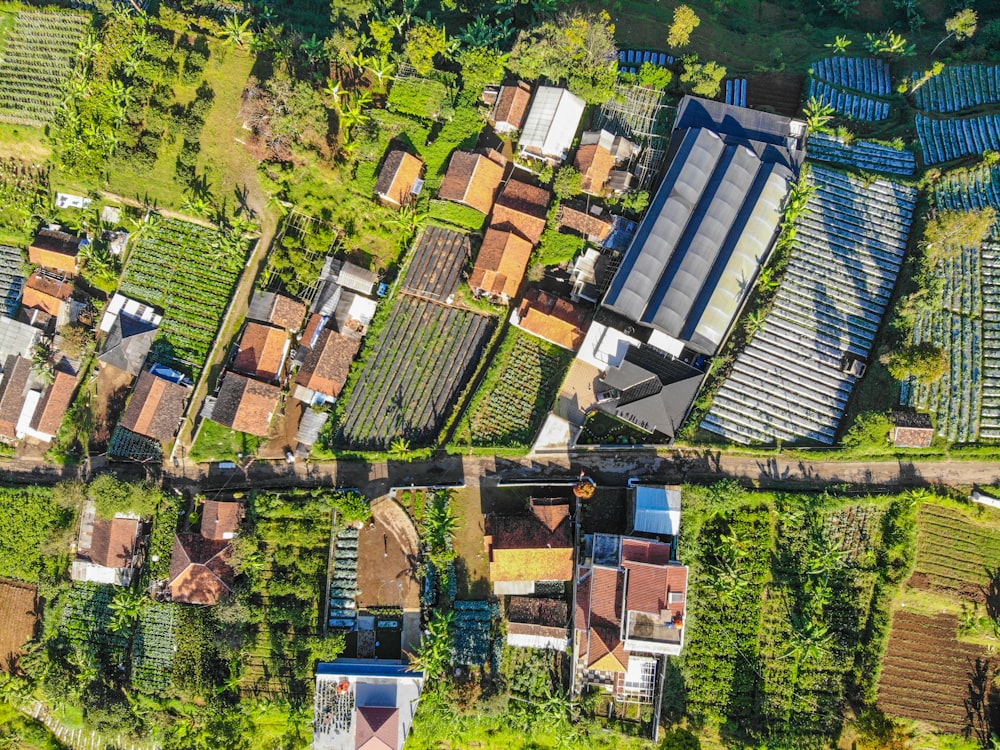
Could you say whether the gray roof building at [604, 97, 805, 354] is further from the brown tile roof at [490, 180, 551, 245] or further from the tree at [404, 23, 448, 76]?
the tree at [404, 23, 448, 76]

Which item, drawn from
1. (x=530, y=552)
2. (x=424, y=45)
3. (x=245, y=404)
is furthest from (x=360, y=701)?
(x=424, y=45)

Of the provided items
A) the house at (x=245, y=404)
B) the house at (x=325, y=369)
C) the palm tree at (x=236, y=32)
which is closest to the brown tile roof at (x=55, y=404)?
the house at (x=245, y=404)

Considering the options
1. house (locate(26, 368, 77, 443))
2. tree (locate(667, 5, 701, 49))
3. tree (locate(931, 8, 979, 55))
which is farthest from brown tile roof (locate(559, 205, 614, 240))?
house (locate(26, 368, 77, 443))

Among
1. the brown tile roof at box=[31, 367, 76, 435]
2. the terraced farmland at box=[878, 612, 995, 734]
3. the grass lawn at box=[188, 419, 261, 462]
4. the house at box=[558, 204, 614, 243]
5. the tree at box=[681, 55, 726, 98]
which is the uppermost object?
the tree at box=[681, 55, 726, 98]

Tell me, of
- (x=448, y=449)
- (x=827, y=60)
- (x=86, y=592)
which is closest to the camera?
(x=448, y=449)

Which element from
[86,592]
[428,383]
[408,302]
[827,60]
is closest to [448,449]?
[428,383]

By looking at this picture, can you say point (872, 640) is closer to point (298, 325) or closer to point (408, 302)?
point (408, 302)
